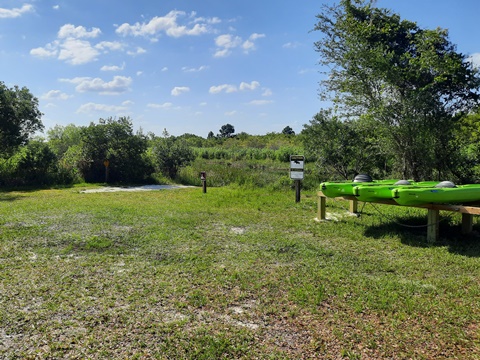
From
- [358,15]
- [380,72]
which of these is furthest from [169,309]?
[358,15]

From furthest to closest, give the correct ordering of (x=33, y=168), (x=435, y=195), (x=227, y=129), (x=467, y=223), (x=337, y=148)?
(x=227, y=129) < (x=33, y=168) < (x=337, y=148) < (x=467, y=223) < (x=435, y=195)

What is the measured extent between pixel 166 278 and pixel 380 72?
632 cm

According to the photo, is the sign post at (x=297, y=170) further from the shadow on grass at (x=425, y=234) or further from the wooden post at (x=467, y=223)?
the wooden post at (x=467, y=223)

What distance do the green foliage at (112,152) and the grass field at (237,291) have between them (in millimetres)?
8110

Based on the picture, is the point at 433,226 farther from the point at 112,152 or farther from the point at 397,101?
the point at 112,152

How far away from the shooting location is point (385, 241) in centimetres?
470

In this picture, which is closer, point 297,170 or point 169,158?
point 297,170

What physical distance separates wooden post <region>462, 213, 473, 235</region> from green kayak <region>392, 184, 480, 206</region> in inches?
16.9

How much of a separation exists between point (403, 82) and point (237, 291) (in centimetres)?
638

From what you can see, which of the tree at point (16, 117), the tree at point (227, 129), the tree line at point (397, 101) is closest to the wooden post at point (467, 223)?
the tree line at point (397, 101)

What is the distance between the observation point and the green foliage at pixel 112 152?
538 inches

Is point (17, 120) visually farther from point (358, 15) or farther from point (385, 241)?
point (385, 241)

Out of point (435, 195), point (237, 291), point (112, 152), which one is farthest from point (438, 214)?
point (112, 152)

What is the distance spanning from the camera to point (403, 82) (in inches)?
292
